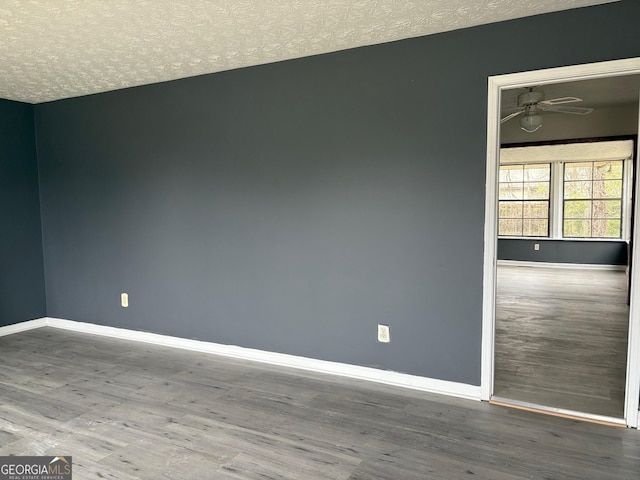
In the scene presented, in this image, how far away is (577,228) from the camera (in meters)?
8.63

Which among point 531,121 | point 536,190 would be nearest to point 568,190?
point 536,190

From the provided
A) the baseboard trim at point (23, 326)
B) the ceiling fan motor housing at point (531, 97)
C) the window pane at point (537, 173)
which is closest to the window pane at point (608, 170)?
the window pane at point (537, 173)

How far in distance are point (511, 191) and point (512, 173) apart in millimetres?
378

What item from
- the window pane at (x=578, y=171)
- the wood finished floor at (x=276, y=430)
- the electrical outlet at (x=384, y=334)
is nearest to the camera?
the wood finished floor at (x=276, y=430)

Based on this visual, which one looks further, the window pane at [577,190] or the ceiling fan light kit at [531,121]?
the window pane at [577,190]

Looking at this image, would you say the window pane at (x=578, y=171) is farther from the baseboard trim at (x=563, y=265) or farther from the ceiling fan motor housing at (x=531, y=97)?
the ceiling fan motor housing at (x=531, y=97)

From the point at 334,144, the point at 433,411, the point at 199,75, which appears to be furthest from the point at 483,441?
the point at 199,75

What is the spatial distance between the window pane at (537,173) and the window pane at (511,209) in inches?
22.0

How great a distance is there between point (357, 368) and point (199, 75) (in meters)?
2.81

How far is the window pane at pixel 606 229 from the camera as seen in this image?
8316 millimetres

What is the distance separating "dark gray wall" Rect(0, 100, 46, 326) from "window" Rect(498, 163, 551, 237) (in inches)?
310

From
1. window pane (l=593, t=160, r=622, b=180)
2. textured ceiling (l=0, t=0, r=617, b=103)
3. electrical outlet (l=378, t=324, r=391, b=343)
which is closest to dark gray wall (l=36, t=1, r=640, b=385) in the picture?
electrical outlet (l=378, t=324, r=391, b=343)

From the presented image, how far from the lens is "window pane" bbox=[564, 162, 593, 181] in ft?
27.7

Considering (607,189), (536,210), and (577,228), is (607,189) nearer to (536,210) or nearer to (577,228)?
(577,228)
